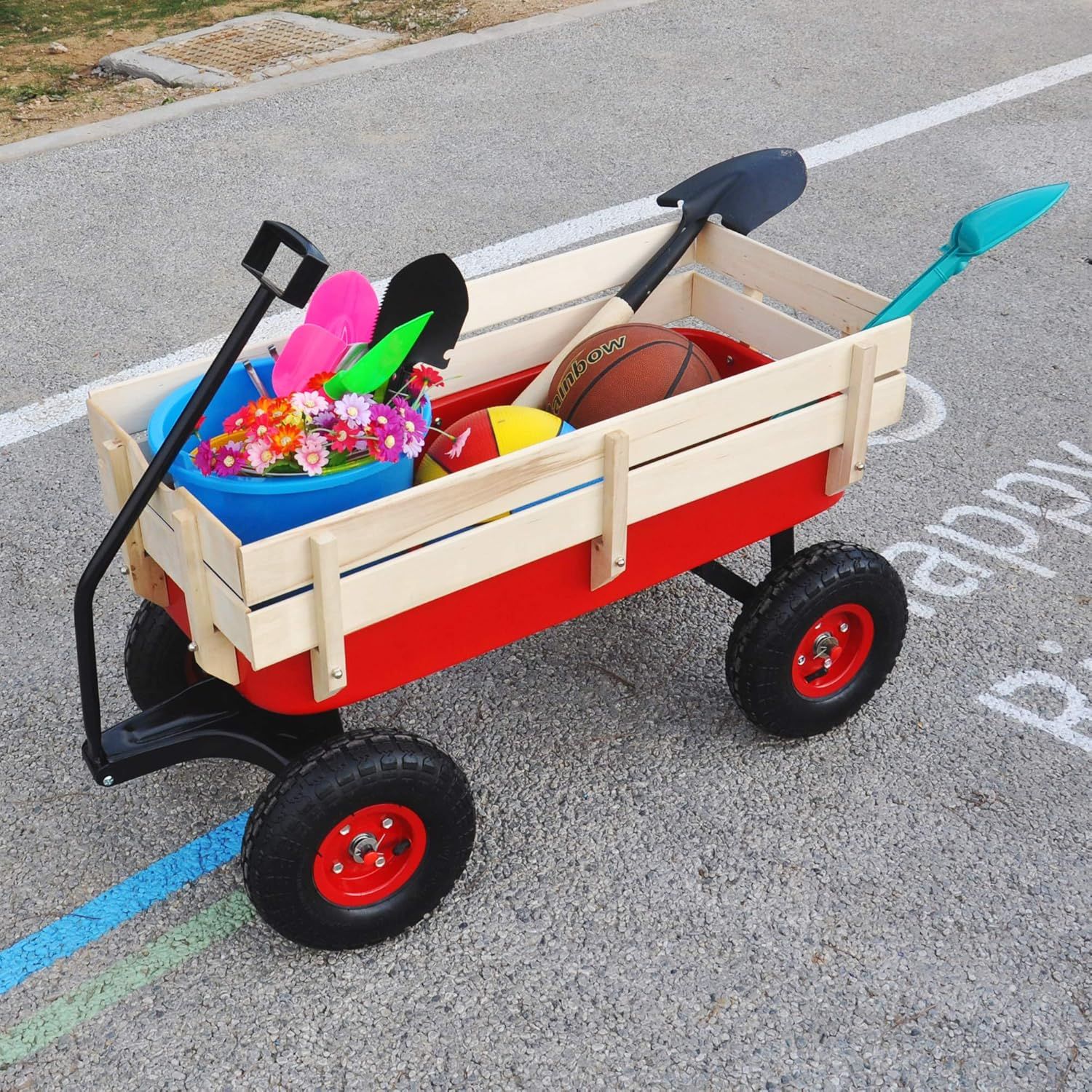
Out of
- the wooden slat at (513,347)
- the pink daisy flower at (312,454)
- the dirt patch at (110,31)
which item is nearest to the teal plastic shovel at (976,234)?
the wooden slat at (513,347)

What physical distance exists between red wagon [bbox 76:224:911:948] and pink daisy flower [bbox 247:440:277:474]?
13cm

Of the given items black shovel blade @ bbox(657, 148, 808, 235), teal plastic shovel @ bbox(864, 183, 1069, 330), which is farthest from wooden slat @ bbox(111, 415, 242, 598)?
black shovel blade @ bbox(657, 148, 808, 235)

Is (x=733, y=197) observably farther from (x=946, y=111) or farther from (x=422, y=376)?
(x=946, y=111)

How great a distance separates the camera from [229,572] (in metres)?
2.34

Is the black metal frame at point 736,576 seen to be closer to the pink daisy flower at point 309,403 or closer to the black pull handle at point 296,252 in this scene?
the pink daisy flower at point 309,403

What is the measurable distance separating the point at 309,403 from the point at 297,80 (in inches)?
231

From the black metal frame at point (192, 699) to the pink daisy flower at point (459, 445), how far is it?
→ 474 mm

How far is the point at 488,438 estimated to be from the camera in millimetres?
2938

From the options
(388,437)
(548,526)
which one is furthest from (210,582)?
(548,526)

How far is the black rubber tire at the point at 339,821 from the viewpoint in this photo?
2.55 m

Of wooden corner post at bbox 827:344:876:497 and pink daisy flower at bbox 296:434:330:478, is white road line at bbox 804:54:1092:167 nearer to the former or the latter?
wooden corner post at bbox 827:344:876:497

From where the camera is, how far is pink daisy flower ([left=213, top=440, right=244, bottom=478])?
2.52m

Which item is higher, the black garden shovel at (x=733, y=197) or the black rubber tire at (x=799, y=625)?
the black garden shovel at (x=733, y=197)

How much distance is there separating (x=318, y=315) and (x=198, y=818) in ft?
4.02
